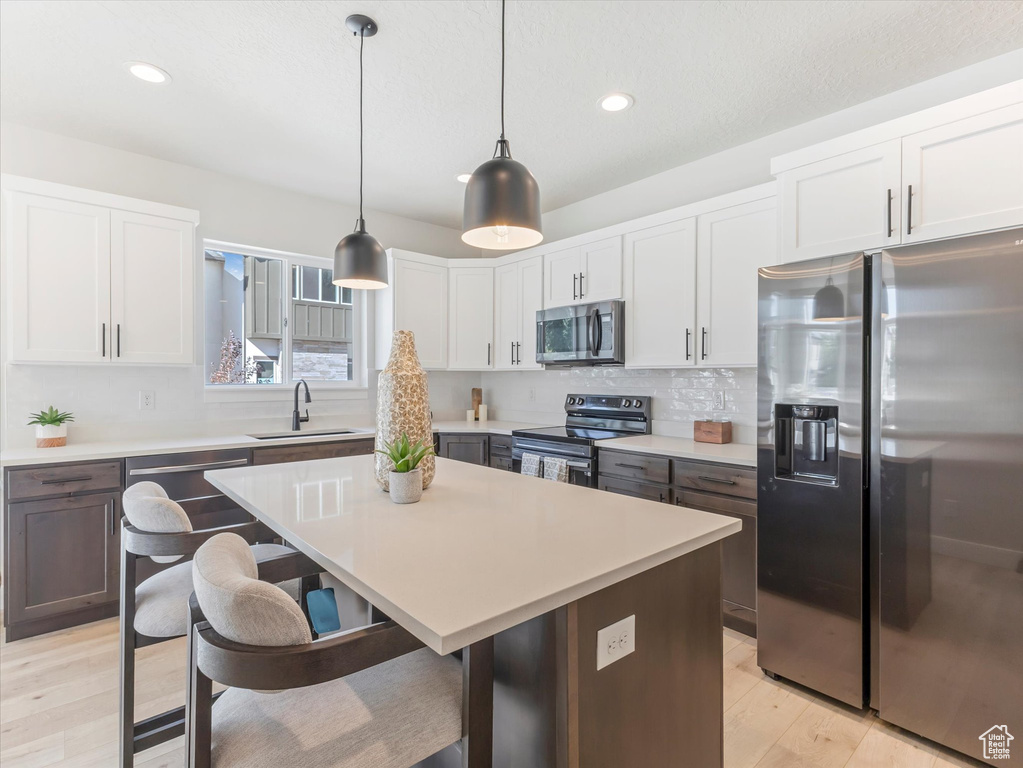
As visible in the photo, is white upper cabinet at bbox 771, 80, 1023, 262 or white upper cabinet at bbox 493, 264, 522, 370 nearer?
white upper cabinet at bbox 771, 80, 1023, 262

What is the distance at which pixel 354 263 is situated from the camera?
2.20 meters

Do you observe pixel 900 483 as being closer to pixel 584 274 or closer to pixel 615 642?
pixel 615 642

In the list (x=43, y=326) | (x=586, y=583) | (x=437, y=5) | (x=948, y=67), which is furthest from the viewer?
(x=43, y=326)

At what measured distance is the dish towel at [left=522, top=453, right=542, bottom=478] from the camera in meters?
3.41

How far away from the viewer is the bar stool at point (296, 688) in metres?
0.83

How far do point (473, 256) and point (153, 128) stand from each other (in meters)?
2.82

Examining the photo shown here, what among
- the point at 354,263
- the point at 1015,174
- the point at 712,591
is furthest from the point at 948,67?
the point at 354,263

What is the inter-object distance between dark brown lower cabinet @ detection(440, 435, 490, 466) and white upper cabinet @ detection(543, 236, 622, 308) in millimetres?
1213

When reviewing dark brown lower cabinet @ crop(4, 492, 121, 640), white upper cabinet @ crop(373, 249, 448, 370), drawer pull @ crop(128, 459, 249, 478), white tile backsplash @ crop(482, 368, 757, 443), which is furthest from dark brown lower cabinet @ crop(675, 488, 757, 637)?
dark brown lower cabinet @ crop(4, 492, 121, 640)

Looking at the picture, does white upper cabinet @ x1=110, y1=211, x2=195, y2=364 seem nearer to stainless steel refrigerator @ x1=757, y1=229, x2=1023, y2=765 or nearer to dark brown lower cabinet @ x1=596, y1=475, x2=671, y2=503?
dark brown lower cabinet @ x1=596, y1=475, x2=671, y2=503

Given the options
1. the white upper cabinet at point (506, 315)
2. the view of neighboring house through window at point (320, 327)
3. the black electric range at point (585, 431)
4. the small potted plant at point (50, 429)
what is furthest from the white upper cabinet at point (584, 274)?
the small potted plant at point (50, 429)

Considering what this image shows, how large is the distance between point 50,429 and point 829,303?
4.08 m

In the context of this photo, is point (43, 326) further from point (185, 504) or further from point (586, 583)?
point (586, 583)

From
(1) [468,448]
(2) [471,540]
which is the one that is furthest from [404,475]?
(1) [468,448]
